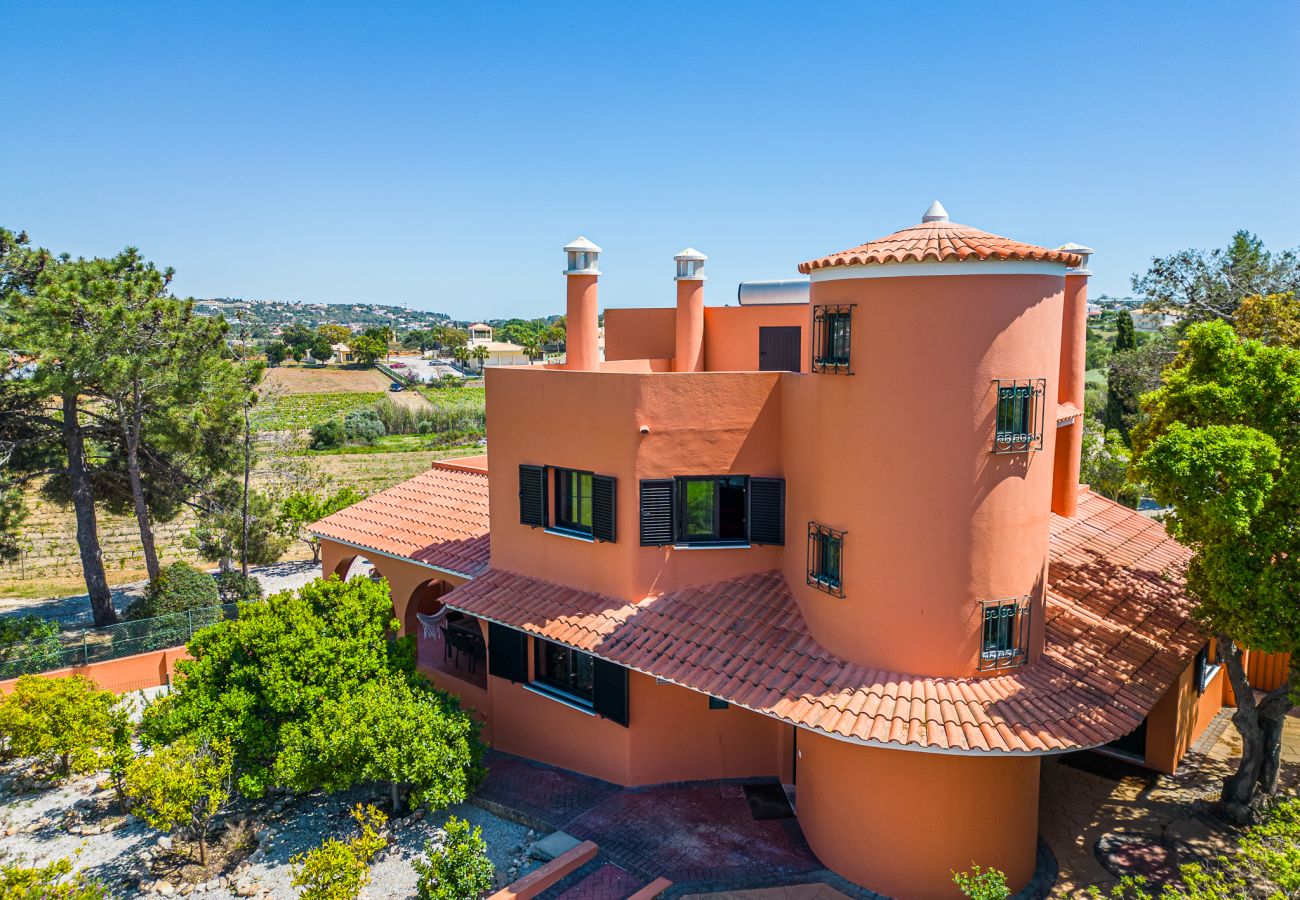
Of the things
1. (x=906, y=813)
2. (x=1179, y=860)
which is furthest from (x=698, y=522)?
(x=1179, y=860)

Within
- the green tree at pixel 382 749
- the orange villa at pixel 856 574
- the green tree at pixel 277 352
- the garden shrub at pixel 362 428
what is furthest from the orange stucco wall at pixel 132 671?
the green tree at pixel 277 352

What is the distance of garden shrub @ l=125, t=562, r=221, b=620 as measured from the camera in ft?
81.4

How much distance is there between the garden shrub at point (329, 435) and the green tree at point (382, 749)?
6131 centimetres

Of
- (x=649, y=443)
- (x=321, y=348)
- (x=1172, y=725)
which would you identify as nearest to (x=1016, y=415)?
(x=649, y=443)

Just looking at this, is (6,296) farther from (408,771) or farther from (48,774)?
(408,771)

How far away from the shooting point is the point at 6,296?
2408 cm

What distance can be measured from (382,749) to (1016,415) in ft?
37.7

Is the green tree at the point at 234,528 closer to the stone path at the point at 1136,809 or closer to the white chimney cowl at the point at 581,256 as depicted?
the white chimney cowl at the point at 581,256

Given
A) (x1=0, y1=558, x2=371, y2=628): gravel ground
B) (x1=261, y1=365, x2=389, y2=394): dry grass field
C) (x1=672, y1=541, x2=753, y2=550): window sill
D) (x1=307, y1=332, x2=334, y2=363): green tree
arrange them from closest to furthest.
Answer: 1. (x1=672, y1=541, x2=753, y2=550): window sill
2. (x1=0, y1=558, x2=371, y2=628): gravel ground
3. (x1=261, y1=365, x2=389, y2=394): dry grass field
4. (x1=307, y1=332, x2=334, y2=363): green tree

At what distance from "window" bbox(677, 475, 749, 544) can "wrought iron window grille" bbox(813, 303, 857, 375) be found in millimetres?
2989

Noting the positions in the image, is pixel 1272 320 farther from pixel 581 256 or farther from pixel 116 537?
pixel 116 537

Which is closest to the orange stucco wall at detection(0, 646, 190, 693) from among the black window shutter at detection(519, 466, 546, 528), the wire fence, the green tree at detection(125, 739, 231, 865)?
the wire fence

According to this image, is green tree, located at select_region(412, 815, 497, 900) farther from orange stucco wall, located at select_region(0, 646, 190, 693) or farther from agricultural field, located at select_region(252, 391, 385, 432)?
agricultural field, located at select_region(252, 391, 385, 432)

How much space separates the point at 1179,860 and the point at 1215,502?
6499 mm
